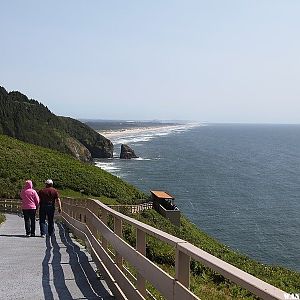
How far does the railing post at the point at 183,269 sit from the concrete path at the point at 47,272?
9.19 feet

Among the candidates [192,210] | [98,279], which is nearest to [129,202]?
[192,210]

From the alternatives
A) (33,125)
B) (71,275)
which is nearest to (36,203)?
(71,275)

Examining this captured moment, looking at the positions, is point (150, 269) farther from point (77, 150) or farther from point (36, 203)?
point (77, 150)

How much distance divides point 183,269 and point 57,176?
44.2 meters

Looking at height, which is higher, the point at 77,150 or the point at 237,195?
the point at 77,150

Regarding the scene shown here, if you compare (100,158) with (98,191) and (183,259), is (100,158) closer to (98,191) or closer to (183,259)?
(98,191)

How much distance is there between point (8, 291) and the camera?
7.23m

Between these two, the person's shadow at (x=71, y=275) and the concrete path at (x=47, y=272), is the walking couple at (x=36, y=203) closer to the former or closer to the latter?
the concrete path at (x=47, y=272)

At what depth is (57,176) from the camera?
156 feet

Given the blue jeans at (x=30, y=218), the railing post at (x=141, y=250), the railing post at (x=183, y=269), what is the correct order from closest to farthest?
1. the railing post at (x=183, y=269)
2. the railing post at (x=141, y=250)
3. the blue jeans at (x=30, y=218)

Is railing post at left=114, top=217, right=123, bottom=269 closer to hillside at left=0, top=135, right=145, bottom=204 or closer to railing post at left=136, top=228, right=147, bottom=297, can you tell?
railing post at left=136, top=228, right=147, bottom=297

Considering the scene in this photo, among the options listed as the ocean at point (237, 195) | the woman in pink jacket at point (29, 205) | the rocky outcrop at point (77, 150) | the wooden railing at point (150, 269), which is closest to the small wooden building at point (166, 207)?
the ocean at point (237, 195)

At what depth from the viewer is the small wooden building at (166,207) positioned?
38.8 m

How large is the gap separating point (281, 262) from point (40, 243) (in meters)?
25.2
